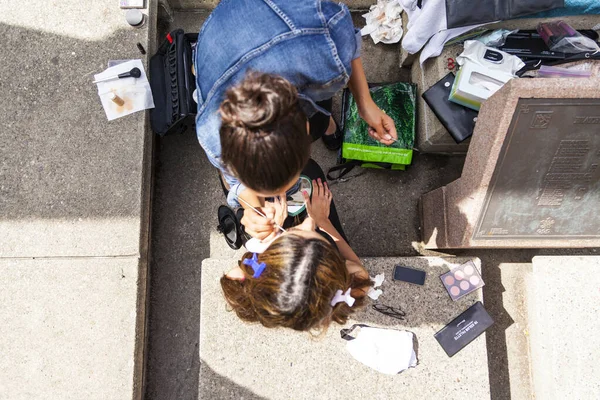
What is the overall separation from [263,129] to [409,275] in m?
1.36

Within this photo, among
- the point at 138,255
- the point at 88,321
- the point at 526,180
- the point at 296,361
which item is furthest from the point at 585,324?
the point at 88,321

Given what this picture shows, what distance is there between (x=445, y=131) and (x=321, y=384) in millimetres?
1704

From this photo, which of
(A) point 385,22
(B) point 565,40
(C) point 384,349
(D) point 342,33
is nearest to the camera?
(D) point 342,33

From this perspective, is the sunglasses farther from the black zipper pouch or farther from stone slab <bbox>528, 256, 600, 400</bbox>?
the black zipper pouch

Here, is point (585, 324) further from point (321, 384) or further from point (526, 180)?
point (321, 384)

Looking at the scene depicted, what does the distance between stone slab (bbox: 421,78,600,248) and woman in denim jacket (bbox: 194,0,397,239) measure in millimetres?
824

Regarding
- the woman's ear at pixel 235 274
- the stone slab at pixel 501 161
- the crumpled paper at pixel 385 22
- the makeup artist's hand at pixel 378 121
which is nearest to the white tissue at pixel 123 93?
the woman's ear at pixel 235 274

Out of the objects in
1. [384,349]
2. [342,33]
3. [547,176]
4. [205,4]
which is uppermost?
[342,33]

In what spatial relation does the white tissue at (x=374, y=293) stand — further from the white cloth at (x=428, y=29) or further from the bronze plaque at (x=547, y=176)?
the white cloth at (x=428, y=29)

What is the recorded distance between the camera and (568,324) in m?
2.40

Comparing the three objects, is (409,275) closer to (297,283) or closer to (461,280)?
(461,280)

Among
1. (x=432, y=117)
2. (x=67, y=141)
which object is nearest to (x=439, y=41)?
(x=432, y=117)

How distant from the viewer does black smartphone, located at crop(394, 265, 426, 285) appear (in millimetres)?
2365

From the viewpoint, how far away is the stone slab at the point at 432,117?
278cm
